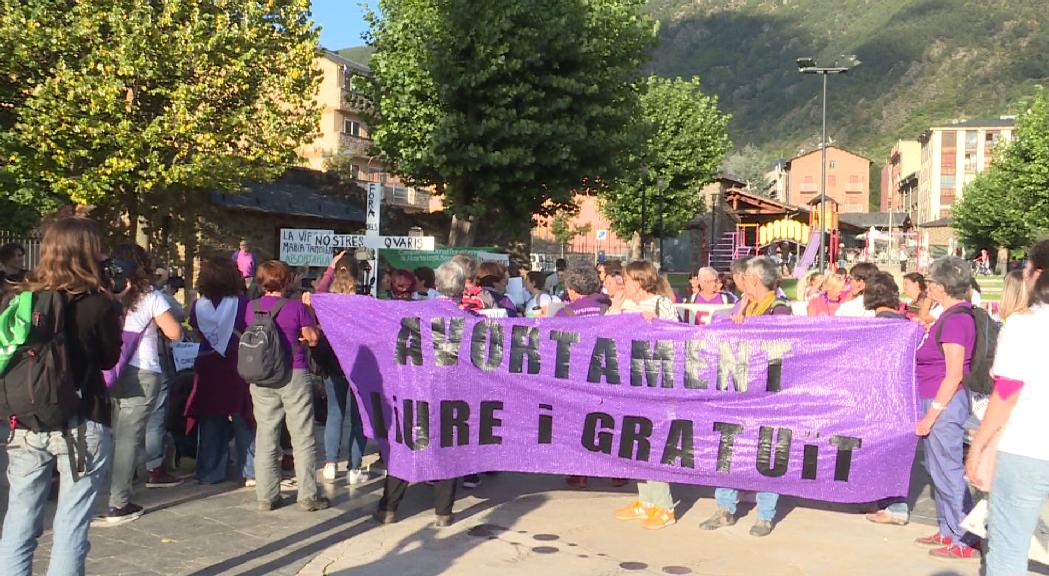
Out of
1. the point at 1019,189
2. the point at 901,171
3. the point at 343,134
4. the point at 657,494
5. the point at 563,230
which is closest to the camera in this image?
the point at 657,494

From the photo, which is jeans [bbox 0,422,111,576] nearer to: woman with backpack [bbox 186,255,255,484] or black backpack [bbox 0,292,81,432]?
black backpack [bbox 0,292,81,432]

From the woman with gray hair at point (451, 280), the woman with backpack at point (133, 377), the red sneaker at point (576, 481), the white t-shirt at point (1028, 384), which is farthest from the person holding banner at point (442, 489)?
the white t-shirt at point (1028, 384)

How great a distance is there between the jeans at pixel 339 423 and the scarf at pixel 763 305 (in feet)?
11.0

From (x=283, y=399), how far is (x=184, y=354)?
1.89 metres

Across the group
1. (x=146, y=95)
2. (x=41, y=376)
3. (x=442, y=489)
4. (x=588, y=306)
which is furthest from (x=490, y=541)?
(x=146, y=95)

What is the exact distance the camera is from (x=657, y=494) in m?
7.14

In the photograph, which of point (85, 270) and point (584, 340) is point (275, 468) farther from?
point (85, 270)

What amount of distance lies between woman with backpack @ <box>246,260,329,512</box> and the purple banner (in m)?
0.28

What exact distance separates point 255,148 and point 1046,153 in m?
41.3

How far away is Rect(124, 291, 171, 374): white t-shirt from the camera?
22.5 feet

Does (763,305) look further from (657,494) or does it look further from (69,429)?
(69,429)

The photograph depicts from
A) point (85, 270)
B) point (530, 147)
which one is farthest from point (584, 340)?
point (530, 147)

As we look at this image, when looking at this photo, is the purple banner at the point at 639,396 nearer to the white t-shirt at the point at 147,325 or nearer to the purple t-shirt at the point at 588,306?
the purple t-shirt at the point at 588,306

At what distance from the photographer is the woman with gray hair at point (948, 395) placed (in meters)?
6.15
